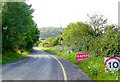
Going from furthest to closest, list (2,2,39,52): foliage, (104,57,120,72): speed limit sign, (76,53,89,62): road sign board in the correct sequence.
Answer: (2,2,39,52): foliage → (76,53,89,62): road sign board → (104,57,120,72): speed limit sign

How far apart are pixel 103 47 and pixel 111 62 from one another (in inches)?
527

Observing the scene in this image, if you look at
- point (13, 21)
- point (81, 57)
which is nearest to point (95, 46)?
point (81, 57)

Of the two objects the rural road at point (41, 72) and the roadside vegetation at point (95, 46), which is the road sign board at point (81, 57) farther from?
the rural road at point (41, 72)

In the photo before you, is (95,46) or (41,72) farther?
(95,46)

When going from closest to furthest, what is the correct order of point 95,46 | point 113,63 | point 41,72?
point 113,63
point 41,72
point 95,46

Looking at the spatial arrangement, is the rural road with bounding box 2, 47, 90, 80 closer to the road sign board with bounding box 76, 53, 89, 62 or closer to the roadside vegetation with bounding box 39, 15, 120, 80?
the roadside vegetation with bounding box 39, 15, 120, 80

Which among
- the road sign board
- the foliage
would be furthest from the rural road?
the foliage

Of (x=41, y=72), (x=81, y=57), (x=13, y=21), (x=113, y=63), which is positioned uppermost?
(x=13, y=21)

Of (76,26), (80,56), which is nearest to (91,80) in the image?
(80,56)

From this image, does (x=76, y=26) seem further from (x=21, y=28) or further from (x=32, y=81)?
(x=32, y=81)

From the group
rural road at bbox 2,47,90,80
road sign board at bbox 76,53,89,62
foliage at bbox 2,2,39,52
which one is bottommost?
rural road at bbox 2,47,90,80

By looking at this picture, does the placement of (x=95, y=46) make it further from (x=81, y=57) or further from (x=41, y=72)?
(x=41, y=72)

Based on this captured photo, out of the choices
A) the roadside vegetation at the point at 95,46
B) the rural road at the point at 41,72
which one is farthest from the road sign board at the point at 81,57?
the rural road at the point at 41,72

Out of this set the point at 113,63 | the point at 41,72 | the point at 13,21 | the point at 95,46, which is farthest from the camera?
the point at 13,21
